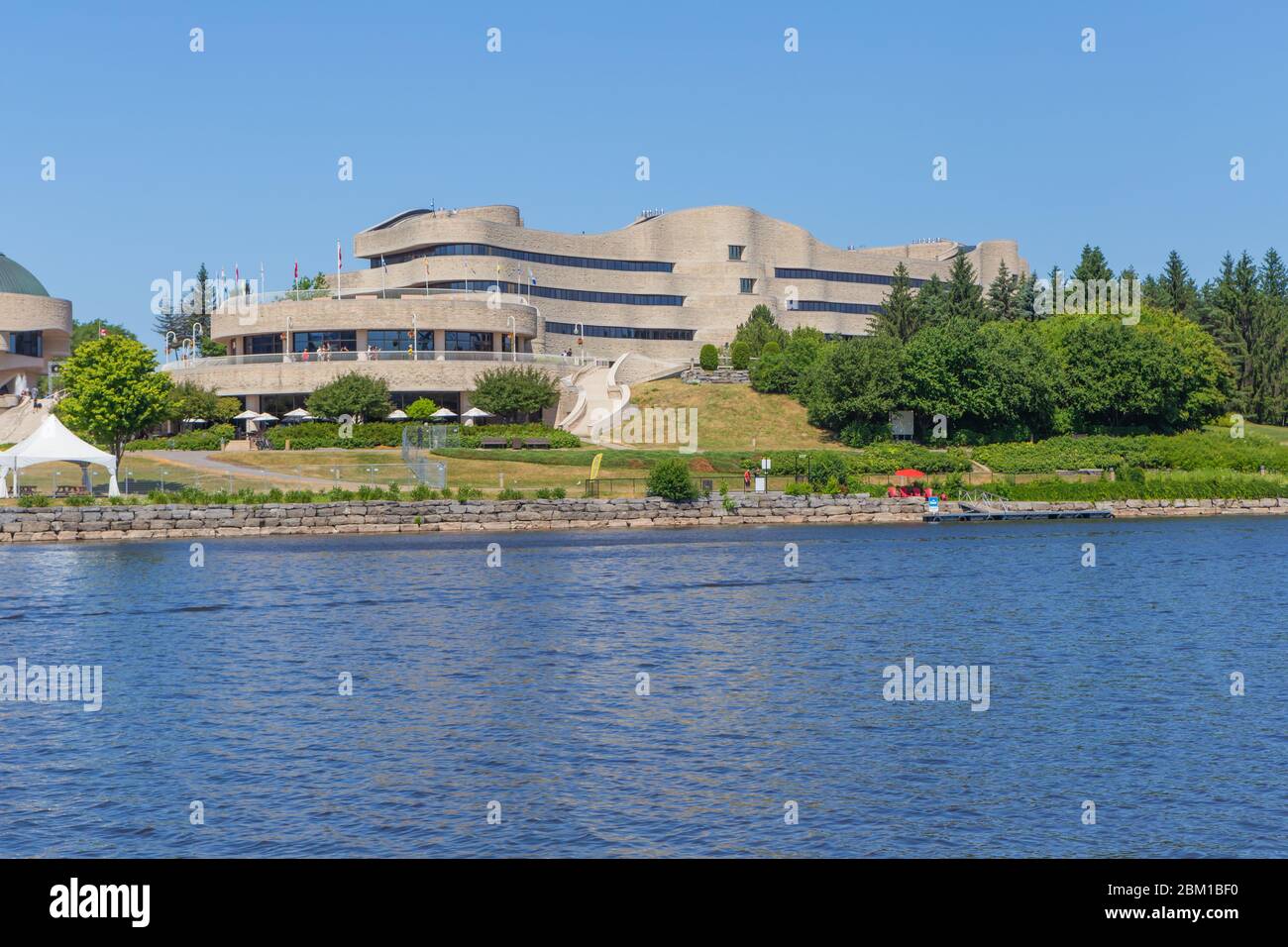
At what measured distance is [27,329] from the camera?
387 feet

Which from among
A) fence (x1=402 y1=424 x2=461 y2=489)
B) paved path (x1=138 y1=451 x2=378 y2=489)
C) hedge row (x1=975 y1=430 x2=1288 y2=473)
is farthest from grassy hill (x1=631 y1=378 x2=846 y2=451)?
paved path (x1=138 y1=451 x2=378 y2=489)

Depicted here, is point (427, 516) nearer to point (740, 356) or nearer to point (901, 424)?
point (901, 424)

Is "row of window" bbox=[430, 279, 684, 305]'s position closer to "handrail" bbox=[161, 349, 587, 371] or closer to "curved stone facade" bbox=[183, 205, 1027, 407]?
"curved stone facade" bbox=[183, 205, 1027, 407]

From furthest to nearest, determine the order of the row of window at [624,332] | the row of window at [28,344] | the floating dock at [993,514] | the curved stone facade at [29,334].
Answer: the row of window at [624,332]
the row of window at [28,344]
the curved stone facade at [29,334]
the floating dock at [993,514]

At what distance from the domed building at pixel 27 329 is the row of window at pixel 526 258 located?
1135 inches

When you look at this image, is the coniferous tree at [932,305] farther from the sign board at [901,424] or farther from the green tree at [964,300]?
the sign board at [901,424]

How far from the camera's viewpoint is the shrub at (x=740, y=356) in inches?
4409

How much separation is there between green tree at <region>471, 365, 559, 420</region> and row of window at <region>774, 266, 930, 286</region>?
164ft

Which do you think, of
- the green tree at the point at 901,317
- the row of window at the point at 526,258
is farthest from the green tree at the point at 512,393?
the green tree at the point at 901,317

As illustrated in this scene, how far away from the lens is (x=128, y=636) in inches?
1383

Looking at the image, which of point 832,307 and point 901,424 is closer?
point 901,424

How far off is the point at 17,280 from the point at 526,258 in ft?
152

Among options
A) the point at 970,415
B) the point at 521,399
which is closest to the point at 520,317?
the point at 521,399

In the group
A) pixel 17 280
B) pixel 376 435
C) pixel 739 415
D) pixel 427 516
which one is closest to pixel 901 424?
pixel 739 415
